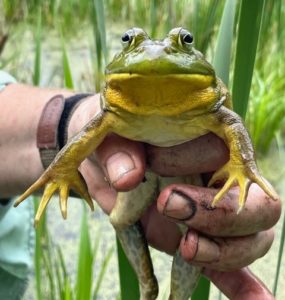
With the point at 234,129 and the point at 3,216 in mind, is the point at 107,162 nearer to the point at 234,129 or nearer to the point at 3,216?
the point at 234,129

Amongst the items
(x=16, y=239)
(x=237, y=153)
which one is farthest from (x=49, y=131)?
(x=237, y=153)

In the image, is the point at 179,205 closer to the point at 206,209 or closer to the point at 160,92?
the point at 206,209

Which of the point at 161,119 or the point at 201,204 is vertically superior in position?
the point at 161,119

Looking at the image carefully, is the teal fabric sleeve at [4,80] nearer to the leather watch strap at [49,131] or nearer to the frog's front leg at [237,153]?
the leather watch strap at [49,131]

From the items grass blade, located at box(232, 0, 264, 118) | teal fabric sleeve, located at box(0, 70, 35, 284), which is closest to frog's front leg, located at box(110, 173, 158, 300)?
grass blade, located at box(232, 0, 264, 118)

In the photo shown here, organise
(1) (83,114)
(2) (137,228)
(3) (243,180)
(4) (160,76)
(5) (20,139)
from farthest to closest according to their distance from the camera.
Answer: (5) (20,139) → (1) (83,114) → (2) (137,228) → (3) (243,180) → (4) (160,76)

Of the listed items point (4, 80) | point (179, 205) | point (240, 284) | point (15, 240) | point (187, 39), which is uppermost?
point (187, 39)

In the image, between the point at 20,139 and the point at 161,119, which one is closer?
the point at 161,119
